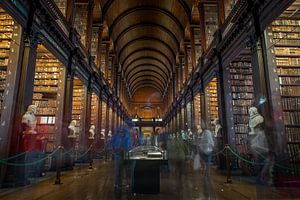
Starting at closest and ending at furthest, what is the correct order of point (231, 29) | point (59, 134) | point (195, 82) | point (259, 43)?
point (259, 43), point (231, 29), point (59, 134), point (195, 82)

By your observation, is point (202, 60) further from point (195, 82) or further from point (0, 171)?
point (0, 171)

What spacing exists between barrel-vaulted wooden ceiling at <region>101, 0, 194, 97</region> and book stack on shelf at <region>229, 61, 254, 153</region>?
21.4 ft

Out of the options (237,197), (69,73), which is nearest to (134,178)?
(237,197)

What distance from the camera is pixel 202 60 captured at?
9.97 metres

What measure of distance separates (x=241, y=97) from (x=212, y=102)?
3.03 m

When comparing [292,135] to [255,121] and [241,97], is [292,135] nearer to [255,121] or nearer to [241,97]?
[255,121]

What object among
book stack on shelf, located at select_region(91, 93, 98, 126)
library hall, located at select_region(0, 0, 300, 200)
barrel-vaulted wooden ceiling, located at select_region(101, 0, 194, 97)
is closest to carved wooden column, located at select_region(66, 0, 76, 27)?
library hall, located at select_region(0, 0, 300, 200)

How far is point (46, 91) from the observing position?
309 inches

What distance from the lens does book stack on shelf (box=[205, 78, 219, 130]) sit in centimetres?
971

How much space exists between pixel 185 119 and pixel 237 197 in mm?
11713

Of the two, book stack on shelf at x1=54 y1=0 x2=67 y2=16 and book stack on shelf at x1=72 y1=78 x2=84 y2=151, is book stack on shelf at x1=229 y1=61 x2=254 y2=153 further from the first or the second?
book stack on shelf at x1=72 y1=78 x2=84 y2=151

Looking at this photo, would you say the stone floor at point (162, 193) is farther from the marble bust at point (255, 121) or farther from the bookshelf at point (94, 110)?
the bookshelf at point (94, 110)

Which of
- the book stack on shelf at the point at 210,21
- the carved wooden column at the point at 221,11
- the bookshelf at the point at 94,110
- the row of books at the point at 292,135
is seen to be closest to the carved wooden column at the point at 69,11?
the bookshelf at the point at 94,110

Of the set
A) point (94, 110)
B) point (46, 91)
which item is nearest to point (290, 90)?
point (46, 91)
